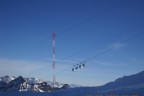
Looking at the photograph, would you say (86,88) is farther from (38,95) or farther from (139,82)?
(38,95)

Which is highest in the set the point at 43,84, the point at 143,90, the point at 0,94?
the point at 43,84

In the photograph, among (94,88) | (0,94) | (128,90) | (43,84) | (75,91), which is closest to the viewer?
(128,90)

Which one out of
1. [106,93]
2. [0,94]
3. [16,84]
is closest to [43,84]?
[16,84]

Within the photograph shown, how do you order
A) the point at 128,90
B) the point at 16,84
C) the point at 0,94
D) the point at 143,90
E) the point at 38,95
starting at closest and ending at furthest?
the point at 143,90
the point at 128,90
the point at 38,95
the point at 0,94
the point at 16,84

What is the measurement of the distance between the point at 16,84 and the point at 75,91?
6224 inches

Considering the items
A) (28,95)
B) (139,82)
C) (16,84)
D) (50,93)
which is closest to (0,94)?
(28,95)

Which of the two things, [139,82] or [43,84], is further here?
[43,84]

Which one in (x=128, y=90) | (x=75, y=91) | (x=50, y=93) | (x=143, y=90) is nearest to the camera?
(x=143, y=90)

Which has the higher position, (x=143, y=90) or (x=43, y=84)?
(x=43, y=84)

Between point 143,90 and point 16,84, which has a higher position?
point 16,84

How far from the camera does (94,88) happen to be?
76.1 feet

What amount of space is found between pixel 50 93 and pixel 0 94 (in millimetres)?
12909

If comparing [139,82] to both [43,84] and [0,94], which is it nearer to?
[0,94]

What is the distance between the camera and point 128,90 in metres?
19.1
